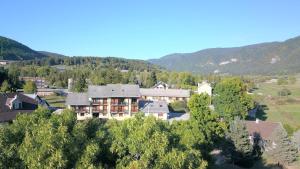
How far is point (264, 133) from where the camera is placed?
51.9 m

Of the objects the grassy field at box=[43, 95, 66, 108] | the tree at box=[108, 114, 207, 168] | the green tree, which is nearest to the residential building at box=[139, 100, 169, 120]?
the green tree

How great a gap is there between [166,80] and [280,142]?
103486 millimetres

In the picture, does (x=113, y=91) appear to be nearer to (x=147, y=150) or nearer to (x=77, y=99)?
(x=77, y=99)

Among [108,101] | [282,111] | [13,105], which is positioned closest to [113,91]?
[108,101]

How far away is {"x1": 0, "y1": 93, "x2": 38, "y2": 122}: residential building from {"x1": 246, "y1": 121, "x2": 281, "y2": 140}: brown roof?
32.5m

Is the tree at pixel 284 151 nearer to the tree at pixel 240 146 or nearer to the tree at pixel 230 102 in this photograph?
the tree at pixel 240 146

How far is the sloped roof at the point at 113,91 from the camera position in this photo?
221 ft

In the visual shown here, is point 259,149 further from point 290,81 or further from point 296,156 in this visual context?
point 290,81

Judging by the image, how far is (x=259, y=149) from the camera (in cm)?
4809

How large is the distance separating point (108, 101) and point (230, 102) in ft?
75.7

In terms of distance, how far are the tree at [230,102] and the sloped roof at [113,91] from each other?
1569 centimetres

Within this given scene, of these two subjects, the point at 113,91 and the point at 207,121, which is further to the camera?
the point at 113,91

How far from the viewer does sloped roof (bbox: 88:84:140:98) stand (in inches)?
2650

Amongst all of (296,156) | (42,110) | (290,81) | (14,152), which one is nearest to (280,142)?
(296,156)
